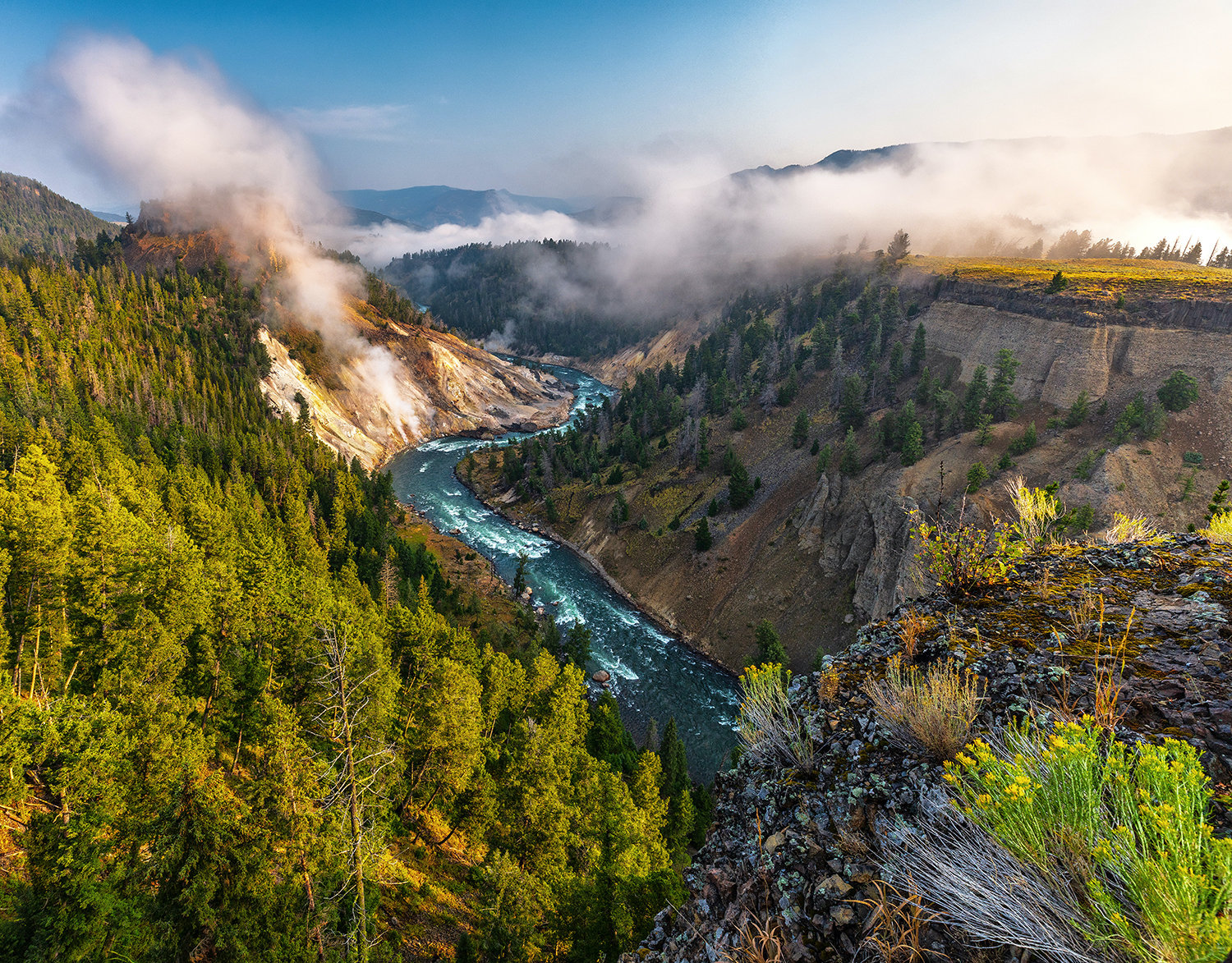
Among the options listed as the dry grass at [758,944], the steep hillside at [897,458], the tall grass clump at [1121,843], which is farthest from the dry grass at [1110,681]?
the steep hillside at [897,458]

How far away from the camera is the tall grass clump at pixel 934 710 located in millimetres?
5832

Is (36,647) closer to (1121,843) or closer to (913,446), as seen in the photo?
(1121,843)

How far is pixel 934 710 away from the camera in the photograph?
5922mm

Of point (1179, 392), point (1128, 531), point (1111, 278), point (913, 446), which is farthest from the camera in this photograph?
point (1111, 278)

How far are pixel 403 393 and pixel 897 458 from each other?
114 m

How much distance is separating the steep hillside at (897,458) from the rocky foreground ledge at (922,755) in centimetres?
4006

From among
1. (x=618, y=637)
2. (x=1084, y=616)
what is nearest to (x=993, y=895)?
(x=1084, y=616)

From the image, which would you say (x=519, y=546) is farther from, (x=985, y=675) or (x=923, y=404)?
(x=985, y=675)

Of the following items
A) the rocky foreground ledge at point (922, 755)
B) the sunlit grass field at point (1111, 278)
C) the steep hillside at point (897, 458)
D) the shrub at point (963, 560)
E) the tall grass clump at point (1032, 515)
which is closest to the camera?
the rocky foreground ledge at point (922, 755)

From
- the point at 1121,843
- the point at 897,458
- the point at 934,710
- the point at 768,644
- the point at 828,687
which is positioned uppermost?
the point at 1121,843

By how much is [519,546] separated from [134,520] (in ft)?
178

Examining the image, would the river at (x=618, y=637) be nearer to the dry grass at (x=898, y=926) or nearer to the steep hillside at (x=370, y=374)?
the steep hillside at (x=370, y=374)

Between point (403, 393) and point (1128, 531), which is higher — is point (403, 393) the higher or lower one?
the lower one

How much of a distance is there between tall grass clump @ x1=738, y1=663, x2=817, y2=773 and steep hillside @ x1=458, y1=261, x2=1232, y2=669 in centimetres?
4141
